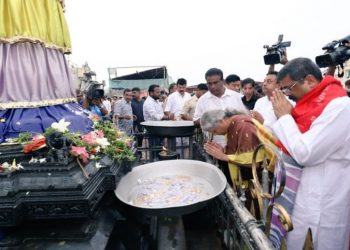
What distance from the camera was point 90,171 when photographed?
193 cm

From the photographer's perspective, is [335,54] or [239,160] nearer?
[335,54]

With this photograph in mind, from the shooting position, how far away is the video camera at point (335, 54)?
2.24 metres

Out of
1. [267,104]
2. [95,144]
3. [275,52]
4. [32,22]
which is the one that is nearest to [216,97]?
[267,104]

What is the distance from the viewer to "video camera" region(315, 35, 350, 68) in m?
2.24

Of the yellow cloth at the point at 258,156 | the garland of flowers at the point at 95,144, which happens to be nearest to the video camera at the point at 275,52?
the yellow cloth at the point at 258,156

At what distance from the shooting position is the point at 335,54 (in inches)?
88.2

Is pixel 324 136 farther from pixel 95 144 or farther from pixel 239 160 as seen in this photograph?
pixel 95 144

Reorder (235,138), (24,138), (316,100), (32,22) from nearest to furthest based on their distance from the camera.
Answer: (316,100)
(24,138)
(32,22)
(235,138)

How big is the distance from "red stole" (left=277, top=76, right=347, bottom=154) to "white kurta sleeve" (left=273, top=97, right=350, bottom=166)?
52 millimetres

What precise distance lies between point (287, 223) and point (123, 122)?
7.26m

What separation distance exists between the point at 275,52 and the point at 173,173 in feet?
7.47

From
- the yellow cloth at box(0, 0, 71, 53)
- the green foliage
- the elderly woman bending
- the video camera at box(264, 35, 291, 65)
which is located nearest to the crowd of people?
the elderly woman bending

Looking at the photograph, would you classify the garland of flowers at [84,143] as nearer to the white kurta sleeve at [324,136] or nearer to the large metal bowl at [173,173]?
the large metal bowl at [173,173]

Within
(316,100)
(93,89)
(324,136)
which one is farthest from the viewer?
(93,89)
